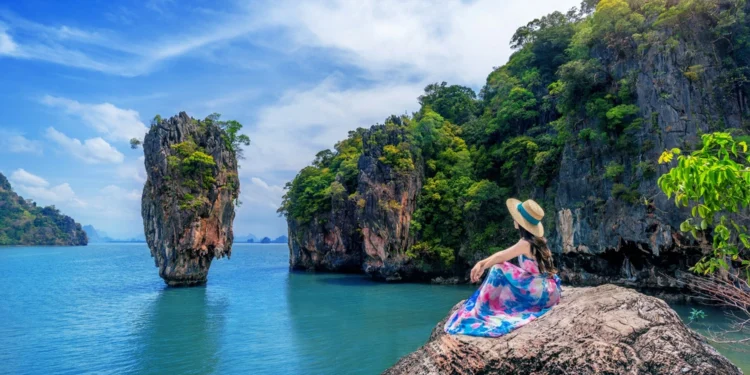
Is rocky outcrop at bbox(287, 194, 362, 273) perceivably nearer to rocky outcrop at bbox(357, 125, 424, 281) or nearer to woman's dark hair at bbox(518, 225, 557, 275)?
rocky outcrop at bbox(357, 125, 424, 281)

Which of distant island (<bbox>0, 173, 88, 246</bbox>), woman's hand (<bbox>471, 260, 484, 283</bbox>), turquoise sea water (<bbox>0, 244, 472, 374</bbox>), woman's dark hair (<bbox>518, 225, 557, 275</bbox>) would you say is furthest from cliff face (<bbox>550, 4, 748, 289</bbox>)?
distant island (<bbox>0, 173, 88, 246</bbox>)

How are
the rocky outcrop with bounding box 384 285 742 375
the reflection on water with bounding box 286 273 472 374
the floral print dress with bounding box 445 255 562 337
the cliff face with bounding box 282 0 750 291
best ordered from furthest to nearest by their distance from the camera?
the cliff face with bounding box 282 0 750 291, the reflection on water with bounding box 286 273 472 374, the floral print dress with bounding box 445 255 562 337, the rocky outcrop with bounding box 384 285 742 375

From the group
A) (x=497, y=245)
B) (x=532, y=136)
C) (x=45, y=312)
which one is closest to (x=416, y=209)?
(x=497, y=245)

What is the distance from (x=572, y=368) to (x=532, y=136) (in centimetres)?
2374

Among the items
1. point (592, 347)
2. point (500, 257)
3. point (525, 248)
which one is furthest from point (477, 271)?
point (592, 347)

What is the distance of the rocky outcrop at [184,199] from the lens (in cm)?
2478

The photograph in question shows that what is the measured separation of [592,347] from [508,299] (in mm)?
914

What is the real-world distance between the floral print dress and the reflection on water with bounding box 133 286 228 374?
28.1ft

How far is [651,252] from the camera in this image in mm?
17906

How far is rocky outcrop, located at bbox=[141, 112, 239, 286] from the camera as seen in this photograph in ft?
81.3

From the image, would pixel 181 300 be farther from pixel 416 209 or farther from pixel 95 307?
pixel 416 209

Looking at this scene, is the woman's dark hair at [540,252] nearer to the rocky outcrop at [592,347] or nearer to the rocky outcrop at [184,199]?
the rocky outcrop at [592,347]

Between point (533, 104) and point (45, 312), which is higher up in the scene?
point (533, 104)

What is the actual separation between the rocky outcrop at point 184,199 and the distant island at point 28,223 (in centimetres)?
7669
